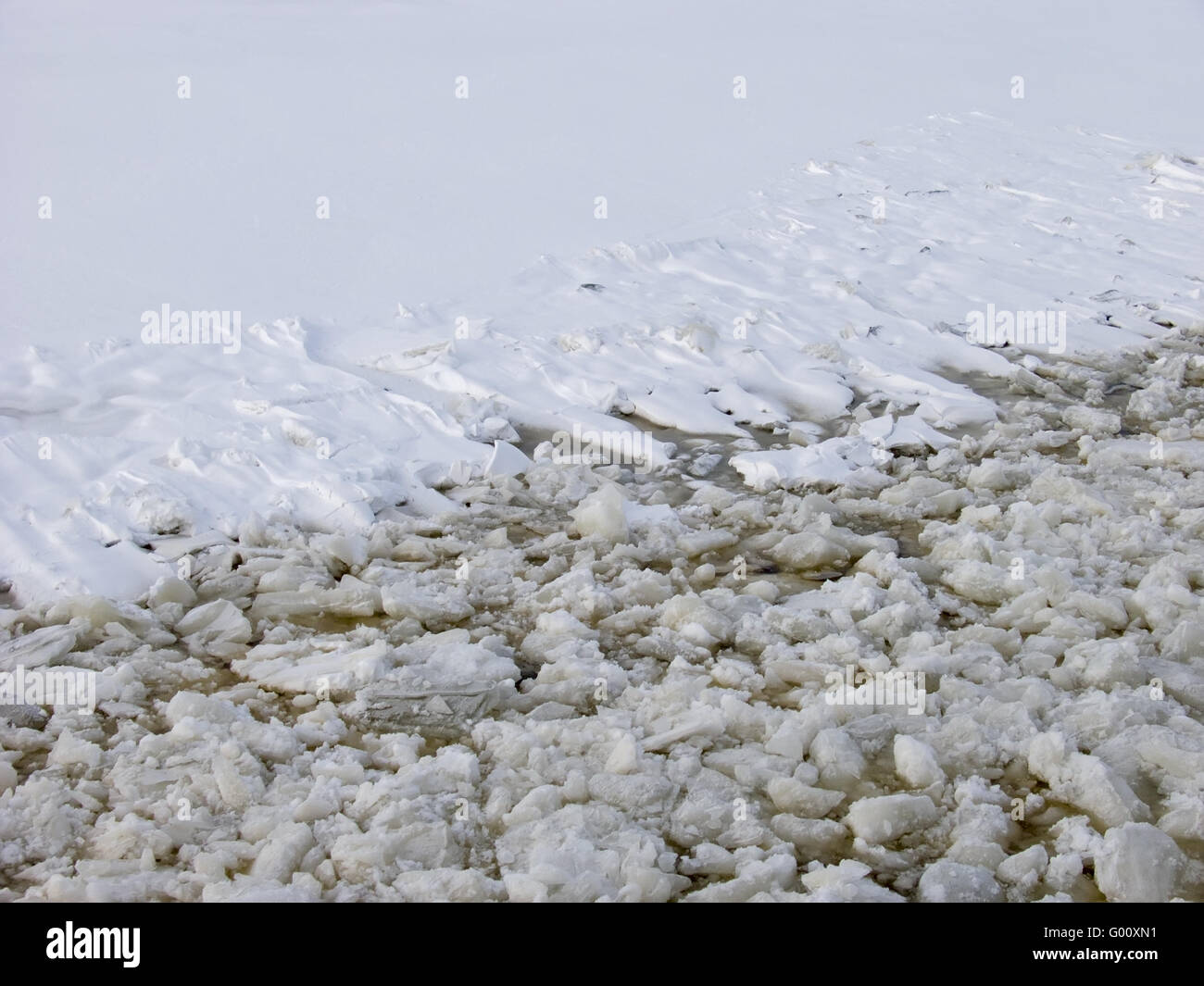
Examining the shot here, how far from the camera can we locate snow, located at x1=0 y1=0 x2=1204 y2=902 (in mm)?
3172

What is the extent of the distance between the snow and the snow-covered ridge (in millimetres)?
32

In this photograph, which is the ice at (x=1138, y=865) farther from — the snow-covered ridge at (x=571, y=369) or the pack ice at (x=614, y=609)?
the snow-covered ridge at (x=571, y=369)

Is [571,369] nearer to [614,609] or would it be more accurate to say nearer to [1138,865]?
[614,609]

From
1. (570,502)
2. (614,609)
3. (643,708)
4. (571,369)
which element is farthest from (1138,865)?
(571,369)

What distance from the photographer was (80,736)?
3.48 metres

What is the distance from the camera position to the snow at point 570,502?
10.4ft

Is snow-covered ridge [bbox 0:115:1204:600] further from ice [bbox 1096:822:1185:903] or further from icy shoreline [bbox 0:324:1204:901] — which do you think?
ice [bbox 1096:822:1185:903]

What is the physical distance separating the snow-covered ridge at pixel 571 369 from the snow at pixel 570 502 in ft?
0.11

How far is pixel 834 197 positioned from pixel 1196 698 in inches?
278

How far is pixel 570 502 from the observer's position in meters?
5.29

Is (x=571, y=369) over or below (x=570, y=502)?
→ over

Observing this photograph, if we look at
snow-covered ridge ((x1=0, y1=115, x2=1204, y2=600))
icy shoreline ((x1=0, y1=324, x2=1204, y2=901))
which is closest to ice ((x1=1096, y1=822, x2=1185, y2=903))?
icy shoreline ((x1=0, y1=324, x2=1204, y2=901))

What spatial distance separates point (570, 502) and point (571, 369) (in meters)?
1.44

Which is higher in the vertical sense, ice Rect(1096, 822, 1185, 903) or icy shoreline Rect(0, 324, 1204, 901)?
icy shoreline Rect(0, 324, 1204, 901)
